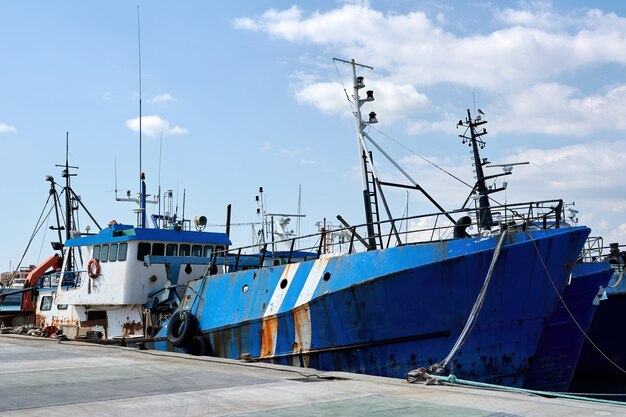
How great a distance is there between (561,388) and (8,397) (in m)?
9.23

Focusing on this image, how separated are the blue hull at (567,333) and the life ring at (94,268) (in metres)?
10.3

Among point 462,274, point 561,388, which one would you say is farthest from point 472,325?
point 561,388

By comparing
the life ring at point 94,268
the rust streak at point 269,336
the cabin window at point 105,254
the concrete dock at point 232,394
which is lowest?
the concrete dock at point 232,394

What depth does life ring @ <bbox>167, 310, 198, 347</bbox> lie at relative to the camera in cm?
1386

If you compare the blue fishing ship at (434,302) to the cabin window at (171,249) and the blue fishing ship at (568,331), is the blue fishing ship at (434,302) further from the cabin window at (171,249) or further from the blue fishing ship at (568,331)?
the cabin window at (171,249)

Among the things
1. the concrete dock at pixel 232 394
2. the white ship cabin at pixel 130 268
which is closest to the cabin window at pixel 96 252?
the white ship cabin at pixel 130 268

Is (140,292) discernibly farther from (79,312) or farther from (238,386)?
(238,386)

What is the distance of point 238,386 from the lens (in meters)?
7.92

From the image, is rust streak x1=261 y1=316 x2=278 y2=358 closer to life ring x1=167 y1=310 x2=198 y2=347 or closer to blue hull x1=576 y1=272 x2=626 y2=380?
life ring x1=167 y1=310 x2=198 y2=347

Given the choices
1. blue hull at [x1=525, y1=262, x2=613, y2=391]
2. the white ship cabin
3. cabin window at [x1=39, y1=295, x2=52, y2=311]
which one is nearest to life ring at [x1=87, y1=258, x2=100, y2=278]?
the white ship cabin

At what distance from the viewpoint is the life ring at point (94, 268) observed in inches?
645

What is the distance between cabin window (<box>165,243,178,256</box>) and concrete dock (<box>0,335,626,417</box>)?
5.96 metres

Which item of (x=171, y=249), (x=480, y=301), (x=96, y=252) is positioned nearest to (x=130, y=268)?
(x=171, y=249)

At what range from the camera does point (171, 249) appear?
53.2ft
